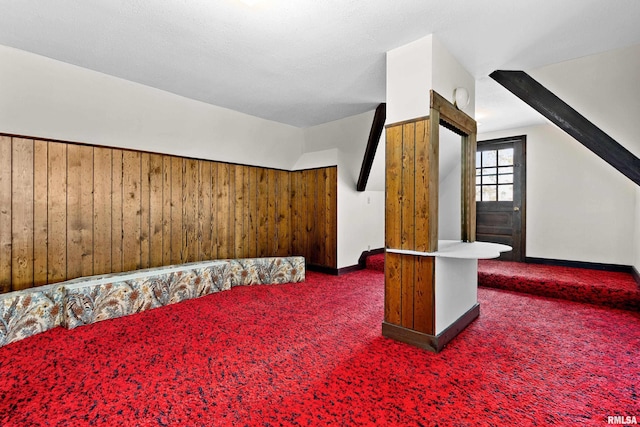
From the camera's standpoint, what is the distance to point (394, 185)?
2494mm

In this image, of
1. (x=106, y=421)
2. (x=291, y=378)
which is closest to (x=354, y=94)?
(x=291, y=378)

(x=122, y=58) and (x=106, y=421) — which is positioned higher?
(x=122, y=58)

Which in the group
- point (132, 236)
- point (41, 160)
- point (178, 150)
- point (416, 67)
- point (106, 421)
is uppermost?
point (416, 67)

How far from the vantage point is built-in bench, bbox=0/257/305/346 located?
8.05 feet

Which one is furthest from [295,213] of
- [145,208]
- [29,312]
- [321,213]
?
[29,312]

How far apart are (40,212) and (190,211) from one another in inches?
58.9

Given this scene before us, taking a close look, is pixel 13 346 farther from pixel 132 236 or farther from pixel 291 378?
pixel 291 378

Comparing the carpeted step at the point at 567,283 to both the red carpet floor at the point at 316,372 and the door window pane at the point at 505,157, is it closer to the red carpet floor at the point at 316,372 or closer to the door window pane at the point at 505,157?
the red carpet floor at the point at 316,372

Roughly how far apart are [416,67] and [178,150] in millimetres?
3006

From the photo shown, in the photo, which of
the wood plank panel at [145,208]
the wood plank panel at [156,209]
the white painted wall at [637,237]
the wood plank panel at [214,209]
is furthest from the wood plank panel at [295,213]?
the white painted wall at [637,237]

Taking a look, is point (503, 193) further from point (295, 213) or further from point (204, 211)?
point (204, 211)

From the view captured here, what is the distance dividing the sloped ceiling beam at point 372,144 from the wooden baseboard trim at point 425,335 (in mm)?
2582

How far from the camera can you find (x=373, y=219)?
553cm

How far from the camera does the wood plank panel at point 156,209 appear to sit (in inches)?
144
